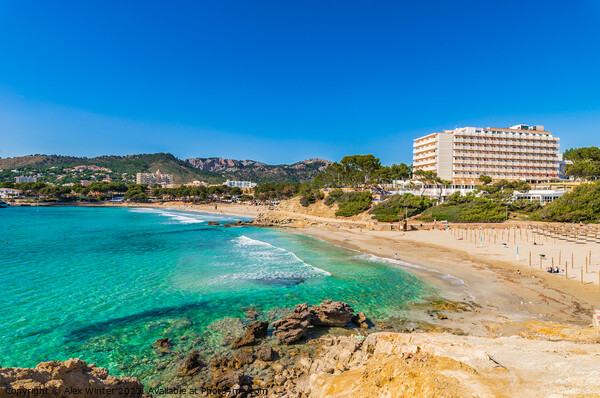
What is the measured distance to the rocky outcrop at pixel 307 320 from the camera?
13.9m

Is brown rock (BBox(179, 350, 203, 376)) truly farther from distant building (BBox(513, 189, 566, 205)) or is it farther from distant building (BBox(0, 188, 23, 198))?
distant building (BBox(0, 188, 23, 198))

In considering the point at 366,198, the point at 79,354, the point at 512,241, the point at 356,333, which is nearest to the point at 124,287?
the point at 79,354

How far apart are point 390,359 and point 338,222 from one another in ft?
Result: 175

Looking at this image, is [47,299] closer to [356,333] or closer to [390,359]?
[356,333]

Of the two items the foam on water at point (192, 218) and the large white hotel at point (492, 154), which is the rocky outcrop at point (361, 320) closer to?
the foam on water at point (192, 218)

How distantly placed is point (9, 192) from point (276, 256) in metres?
157

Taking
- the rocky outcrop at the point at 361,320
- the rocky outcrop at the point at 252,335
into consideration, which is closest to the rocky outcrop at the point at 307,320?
the rocky outcrop at the point at 361,320

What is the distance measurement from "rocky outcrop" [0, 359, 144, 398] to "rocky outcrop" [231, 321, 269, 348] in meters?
5.19

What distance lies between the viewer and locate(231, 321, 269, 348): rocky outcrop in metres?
13.6

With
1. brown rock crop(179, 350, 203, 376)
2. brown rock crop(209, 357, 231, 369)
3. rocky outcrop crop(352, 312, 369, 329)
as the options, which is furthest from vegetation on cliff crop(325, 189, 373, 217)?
brown rock crop(179, 350, 203, 376)

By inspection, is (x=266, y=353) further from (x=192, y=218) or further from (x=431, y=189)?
(x=192, y=218)

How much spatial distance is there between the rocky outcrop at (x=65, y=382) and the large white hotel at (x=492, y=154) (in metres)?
89.4

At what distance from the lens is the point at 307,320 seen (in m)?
14.8

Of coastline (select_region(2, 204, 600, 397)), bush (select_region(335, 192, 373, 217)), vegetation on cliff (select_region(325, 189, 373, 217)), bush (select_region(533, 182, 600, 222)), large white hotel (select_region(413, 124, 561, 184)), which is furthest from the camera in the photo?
large white hotel (select_region(413, 124, 561, 184))
